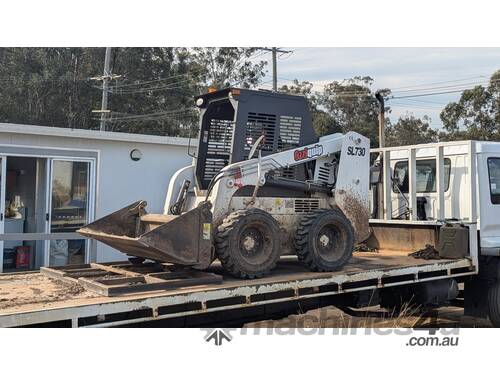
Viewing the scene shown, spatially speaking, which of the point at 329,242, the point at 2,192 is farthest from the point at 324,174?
the point at 2,192

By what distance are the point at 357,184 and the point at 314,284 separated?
184cm

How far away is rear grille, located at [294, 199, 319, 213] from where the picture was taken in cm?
649

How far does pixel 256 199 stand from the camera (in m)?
6.14

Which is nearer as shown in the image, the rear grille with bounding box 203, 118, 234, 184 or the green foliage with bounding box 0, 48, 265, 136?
the rear grille with bounding box 203, 118, 234, 184

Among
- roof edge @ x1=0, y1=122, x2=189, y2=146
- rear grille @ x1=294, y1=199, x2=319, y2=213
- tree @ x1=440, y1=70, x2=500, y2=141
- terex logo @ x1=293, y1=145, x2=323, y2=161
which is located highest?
tree @ x1=440, y1=70, x2=500, y2=141

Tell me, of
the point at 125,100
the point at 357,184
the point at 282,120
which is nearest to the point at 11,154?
the point at 282,120

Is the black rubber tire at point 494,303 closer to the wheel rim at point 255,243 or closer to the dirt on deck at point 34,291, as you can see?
the wheel rim at point 255,243

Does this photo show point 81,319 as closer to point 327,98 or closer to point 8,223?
point 8,223

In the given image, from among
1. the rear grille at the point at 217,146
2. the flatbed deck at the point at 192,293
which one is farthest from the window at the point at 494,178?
the rear grille at the point at 217,146

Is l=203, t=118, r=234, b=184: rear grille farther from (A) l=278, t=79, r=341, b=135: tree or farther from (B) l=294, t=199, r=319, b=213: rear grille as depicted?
(A) l=278, t=79, r=341, b=135: tree

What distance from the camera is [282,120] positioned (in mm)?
6566

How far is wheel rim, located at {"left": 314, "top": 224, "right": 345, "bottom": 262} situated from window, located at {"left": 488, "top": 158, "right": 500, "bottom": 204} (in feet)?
8.60

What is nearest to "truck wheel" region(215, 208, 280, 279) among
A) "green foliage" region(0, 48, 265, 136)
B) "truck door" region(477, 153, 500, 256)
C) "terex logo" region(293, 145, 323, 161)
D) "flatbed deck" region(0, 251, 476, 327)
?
"flatbed deck" region(0, 251, 476, 327)

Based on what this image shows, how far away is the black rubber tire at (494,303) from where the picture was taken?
24.1 ft
